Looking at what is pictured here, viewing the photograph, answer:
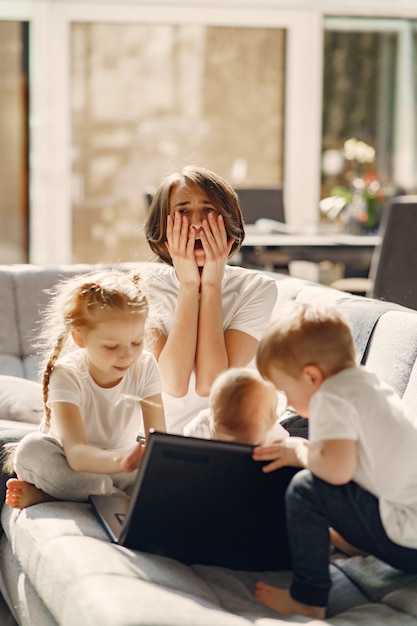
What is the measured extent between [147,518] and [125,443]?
13.0 inches

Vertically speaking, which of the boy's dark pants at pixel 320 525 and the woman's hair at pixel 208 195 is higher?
the woman's hair at pixel 208 195

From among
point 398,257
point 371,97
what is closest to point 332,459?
point 398,257

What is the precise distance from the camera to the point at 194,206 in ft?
7.63

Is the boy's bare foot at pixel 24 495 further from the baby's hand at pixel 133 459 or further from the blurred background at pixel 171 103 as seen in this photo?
the blurred background at pixel 171 103

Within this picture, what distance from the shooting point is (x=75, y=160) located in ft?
25.9

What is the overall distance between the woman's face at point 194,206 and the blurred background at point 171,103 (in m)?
5.42

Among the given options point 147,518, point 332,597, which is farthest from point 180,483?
point 332,597

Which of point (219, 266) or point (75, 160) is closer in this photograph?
point (219, 266)

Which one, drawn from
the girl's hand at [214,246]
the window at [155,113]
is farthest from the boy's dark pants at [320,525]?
the window at [155,113]

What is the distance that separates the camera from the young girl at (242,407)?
1821 millimetres

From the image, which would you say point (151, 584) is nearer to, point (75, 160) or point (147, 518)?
point (147, 518)

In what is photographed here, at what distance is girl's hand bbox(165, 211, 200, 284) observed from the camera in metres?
2.30

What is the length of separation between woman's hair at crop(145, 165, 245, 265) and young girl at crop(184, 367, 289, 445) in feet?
1.91

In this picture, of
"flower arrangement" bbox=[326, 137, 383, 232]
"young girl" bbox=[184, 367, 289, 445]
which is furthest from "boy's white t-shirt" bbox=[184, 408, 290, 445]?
"flower arrangement" bbox=[326, 137, 383, 232]
